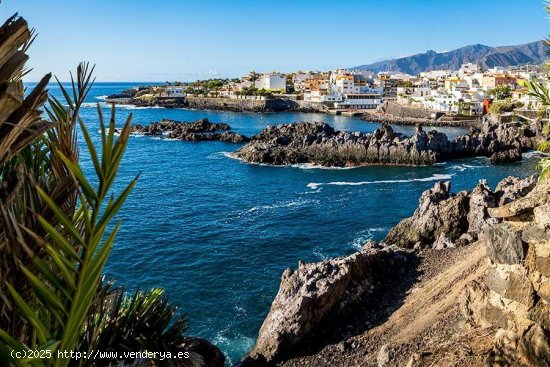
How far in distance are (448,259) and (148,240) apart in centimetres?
1594

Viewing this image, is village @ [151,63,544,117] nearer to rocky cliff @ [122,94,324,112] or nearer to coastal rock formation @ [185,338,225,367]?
rocky cliff @ [122,94,324,112]

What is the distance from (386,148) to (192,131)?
3368 centimetres

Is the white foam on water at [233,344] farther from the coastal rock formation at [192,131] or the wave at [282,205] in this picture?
the coastal rock formation at [192,131]

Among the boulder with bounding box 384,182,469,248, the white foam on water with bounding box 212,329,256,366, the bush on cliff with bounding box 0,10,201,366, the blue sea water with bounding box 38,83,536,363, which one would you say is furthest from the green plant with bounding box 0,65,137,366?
the boulder with bounding box 384,182,469,248

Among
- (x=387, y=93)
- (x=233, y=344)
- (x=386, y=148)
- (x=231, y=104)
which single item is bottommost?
(x=233, y=344)

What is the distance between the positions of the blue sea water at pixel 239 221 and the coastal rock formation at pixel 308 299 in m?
1.76

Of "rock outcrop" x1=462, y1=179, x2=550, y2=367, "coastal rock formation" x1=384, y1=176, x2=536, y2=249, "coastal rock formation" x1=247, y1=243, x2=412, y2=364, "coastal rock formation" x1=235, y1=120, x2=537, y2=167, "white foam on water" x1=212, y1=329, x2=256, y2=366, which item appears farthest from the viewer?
"coastal rock formation" x1=235, y1=120, x2=537, y2=167

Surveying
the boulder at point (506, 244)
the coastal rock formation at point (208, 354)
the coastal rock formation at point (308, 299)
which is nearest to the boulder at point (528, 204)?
the boulder at point (506, 244)

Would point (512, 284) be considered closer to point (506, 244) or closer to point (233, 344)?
point (506, 244)

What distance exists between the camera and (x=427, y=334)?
39.1 feet

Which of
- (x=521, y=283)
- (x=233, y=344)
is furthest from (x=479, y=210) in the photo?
(x=233, y=344)

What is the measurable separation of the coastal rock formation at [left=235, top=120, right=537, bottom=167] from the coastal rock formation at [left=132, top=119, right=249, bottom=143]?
11.2 metres

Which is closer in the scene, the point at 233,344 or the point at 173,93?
the point at 233,344

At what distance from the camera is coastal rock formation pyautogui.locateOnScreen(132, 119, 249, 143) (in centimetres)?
6456
